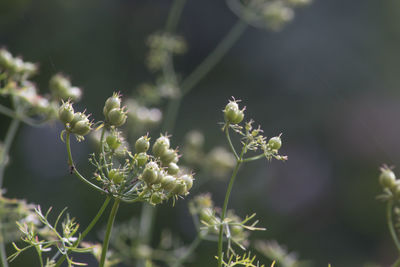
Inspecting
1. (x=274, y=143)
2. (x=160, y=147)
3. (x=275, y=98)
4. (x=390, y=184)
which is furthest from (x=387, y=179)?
(x=275, y=98)

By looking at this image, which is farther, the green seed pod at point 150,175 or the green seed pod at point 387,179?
the green seed pod at point 387,179

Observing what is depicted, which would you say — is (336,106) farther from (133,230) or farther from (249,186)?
(133,230)

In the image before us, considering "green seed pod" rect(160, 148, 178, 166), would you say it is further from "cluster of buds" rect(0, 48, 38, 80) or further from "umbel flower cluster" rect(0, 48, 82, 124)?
"cluster of buds" rect(0, 48, 38, 80)

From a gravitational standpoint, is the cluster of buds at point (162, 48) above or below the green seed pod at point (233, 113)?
below

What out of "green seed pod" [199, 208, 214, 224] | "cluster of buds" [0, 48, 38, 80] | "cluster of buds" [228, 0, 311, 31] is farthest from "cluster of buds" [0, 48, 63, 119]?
"cluster of buds" [228, 0, 311, 31]

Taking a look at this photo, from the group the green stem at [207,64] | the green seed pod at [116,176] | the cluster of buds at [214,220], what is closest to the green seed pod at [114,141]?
the green seed pod at [116,176]

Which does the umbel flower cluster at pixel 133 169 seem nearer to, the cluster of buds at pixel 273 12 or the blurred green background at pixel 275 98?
the cluster of buds at pixel 273 12
